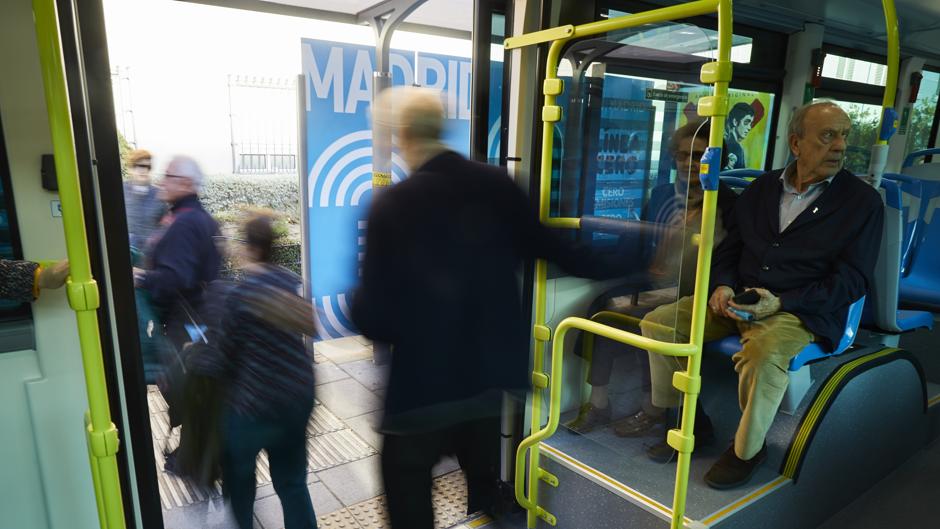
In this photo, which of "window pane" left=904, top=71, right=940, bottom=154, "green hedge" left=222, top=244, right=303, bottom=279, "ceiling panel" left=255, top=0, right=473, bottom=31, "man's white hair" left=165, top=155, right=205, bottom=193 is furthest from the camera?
"window pane" left=904, top=71, right=940, bottom=154

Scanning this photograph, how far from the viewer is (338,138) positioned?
470 centimetres

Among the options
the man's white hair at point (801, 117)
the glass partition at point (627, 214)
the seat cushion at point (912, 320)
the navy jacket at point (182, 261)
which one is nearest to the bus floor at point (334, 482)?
the navy jacket at point (182, 261)

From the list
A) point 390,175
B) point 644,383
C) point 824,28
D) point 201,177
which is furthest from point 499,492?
point 824,28

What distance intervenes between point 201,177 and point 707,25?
324 cm

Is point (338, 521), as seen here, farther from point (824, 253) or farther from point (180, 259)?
point (824, 253)

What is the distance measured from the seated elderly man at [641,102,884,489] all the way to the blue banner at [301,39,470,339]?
95.5 inches

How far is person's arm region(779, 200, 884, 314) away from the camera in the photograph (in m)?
2.44

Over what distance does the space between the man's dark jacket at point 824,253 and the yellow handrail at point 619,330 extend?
83cm

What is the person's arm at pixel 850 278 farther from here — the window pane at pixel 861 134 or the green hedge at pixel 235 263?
the window pane at pixel 861 134

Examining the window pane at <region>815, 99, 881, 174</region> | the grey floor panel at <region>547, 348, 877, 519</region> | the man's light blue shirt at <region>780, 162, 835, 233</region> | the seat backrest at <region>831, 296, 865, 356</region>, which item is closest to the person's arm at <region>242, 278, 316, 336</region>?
the grey floor panel at <region>547, 348, 877, 519</region>

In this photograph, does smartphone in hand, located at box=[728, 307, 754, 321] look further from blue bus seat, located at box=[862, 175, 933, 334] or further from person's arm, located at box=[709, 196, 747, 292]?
blue bus seat, located at box=[862, 175, 933, 334]

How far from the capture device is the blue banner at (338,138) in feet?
14.8

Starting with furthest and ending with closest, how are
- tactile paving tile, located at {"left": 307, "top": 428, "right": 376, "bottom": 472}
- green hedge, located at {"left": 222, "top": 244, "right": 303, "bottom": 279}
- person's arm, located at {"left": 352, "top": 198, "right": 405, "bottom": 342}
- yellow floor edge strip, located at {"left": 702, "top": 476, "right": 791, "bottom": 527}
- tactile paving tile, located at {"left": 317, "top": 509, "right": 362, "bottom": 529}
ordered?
tactile paving tile, located at {"left": 307, "top": 428, "right": 376, "bottom": 472}
tactile paving tile, located at {"left": 317, "top": 509, "right": 362, "bottom": 529}
yellow floor edge strip, located at {"left": 702, "top": 476, "right": 791, "bottom": 527}
green hedge, located at {"left": 222, "top": 244, "right": 303, "bottom": 279}
person's arm, located at {"left": 352, "top": 198, "right": 405, "bottom": 342}

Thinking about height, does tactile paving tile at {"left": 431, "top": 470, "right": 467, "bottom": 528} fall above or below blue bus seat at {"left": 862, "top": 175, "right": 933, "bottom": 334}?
below
